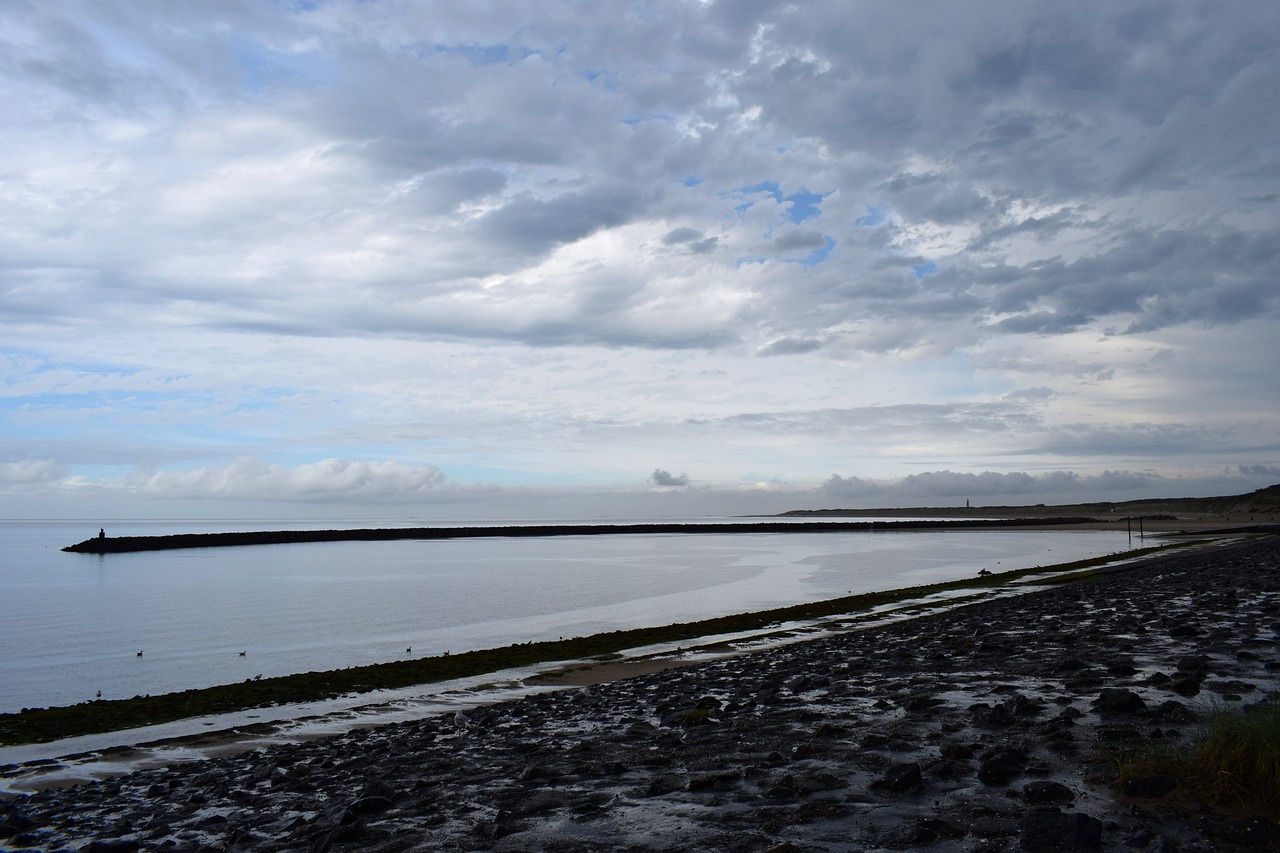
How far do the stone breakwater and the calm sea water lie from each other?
536 inches

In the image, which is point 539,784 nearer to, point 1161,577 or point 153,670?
point 153,670

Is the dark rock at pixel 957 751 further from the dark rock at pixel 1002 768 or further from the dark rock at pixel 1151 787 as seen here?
the dark rock at pixel 1151 787

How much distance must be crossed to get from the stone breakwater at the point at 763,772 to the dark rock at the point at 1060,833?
18 millimetres

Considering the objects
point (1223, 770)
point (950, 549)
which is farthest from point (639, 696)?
point (950, 549)

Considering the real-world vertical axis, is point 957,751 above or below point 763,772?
above

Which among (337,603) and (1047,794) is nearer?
(1047,794)

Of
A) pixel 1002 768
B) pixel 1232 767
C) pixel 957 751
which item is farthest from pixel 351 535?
pixel 1232 767

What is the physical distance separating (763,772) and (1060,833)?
12.8 ft

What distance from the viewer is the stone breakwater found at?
8172 millimetres

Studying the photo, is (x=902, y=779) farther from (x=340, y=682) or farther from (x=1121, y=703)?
(x=340, y=682)

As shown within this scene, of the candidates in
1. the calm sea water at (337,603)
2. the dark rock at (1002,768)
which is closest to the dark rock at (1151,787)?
the dark rock at (1002,768)

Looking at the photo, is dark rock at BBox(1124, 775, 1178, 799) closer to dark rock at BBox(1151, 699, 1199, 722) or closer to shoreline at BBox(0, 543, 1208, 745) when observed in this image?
dark rock at BBox(1151, 699, 1199, 722)

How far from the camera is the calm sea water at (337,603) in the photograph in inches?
1133

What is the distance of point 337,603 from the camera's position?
48.6 m
